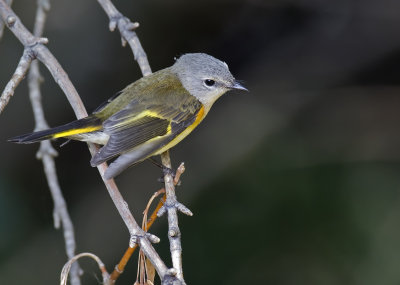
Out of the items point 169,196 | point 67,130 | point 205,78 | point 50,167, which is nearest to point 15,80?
point 67,130

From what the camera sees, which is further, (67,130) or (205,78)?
(205,78)

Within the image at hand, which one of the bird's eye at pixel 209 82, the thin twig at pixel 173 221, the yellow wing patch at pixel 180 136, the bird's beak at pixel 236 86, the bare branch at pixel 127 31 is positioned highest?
the bare branch at pixel 127 31

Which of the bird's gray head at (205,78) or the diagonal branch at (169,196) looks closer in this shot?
the diagonal branch at (169,196)

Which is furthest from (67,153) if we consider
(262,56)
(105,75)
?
(262,56)

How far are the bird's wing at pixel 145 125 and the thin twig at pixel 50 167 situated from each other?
42cm

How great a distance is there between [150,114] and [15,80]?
911 millimetres

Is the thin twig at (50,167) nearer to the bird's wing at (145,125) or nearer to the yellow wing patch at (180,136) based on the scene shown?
the bird's wing at (145,125)

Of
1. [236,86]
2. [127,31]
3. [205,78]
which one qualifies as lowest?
[236,86]

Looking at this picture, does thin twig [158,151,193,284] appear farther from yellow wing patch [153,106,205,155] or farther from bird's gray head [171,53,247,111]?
bird's gray head [171,53,247,111]

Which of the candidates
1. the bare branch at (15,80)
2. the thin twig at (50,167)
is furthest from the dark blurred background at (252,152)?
the bare branch at (15,80)

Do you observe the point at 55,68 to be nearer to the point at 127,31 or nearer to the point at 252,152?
the point at 127,31

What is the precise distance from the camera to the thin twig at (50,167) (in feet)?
10.1

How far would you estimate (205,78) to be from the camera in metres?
3.63

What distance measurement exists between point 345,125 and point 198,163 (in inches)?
49.7
